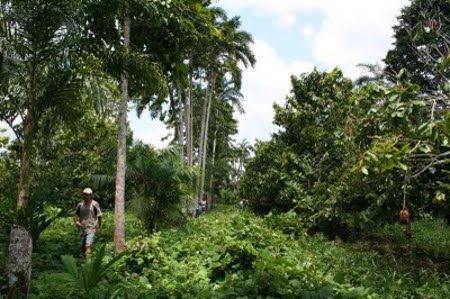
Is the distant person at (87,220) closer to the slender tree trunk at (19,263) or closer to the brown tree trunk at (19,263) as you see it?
the slender tree trunk at (19,263)

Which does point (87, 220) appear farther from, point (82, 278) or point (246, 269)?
point (82, 278)

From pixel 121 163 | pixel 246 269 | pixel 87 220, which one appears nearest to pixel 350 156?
pixel 246 269

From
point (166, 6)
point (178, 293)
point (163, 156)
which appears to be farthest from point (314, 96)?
point (178, 293)

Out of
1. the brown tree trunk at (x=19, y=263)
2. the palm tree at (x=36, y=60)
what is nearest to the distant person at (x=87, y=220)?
the palm tree at (x=36, y=60)

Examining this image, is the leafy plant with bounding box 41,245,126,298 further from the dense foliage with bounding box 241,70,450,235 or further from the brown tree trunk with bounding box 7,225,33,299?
the dense foliage with bounding box 241,70,450,235

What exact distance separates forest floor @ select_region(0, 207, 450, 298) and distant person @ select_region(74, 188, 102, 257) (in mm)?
597

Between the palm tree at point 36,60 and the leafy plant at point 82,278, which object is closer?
the leafy plant at point 82,278

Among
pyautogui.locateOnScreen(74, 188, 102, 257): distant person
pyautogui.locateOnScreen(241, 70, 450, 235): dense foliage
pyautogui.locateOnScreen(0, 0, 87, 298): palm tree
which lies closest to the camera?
pyautogui.locateOnScreen(241, 70, 450, 235): dense foliage

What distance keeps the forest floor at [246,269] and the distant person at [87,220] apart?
0.60m

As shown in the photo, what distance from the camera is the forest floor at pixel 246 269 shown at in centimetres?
505

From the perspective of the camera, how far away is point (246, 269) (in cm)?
668

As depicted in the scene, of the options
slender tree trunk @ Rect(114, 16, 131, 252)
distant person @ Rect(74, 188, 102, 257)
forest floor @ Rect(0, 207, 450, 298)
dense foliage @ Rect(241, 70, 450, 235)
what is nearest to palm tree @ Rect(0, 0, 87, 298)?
distant person @ Rect(74, 188, 102, 257)

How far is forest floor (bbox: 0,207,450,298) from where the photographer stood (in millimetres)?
5055

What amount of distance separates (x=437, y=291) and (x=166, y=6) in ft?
21.3
